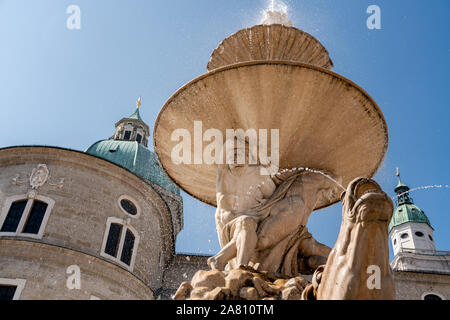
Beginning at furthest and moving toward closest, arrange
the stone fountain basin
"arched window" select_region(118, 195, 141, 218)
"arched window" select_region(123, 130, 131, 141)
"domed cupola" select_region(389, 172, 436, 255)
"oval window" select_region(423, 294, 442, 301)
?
"domed cupola" select_region(389, 172, 436, 255) < "arched window" select_region(123, 130, 131, 141) < "oval window" select_region(423, 294, 442, 301) < "arched window" select_region(118, 195, 141, 218) < the stone fountain basin

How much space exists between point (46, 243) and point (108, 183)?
4418 mm

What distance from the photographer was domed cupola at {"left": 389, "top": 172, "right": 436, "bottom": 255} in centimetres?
4769

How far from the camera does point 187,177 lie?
648cm

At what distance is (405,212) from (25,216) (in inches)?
1639

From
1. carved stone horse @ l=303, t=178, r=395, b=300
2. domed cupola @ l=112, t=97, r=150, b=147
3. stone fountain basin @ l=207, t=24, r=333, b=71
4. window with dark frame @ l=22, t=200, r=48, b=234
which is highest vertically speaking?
domed cupola @ l=112, t=97, r=150, b=147

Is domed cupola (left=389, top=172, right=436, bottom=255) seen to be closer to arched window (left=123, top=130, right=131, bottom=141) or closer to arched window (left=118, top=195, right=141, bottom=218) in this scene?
arched window (left=123, top=130, right=131, bottom=141)

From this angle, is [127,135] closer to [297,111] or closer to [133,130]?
[133,130]

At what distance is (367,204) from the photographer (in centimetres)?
283

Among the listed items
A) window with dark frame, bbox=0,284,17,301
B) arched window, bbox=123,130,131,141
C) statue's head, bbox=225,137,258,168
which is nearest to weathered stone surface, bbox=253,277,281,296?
statue's head, bbox=225,137,258,168

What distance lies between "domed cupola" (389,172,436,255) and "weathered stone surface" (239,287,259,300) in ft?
155

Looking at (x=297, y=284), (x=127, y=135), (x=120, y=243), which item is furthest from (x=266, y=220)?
(x=127, y=135)

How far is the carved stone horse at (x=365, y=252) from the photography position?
111 inches

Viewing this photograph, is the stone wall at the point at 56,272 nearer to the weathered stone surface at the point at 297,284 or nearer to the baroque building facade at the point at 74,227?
the baroque building facade at the point at 74,227

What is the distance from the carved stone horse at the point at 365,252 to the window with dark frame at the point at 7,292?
16.2m
